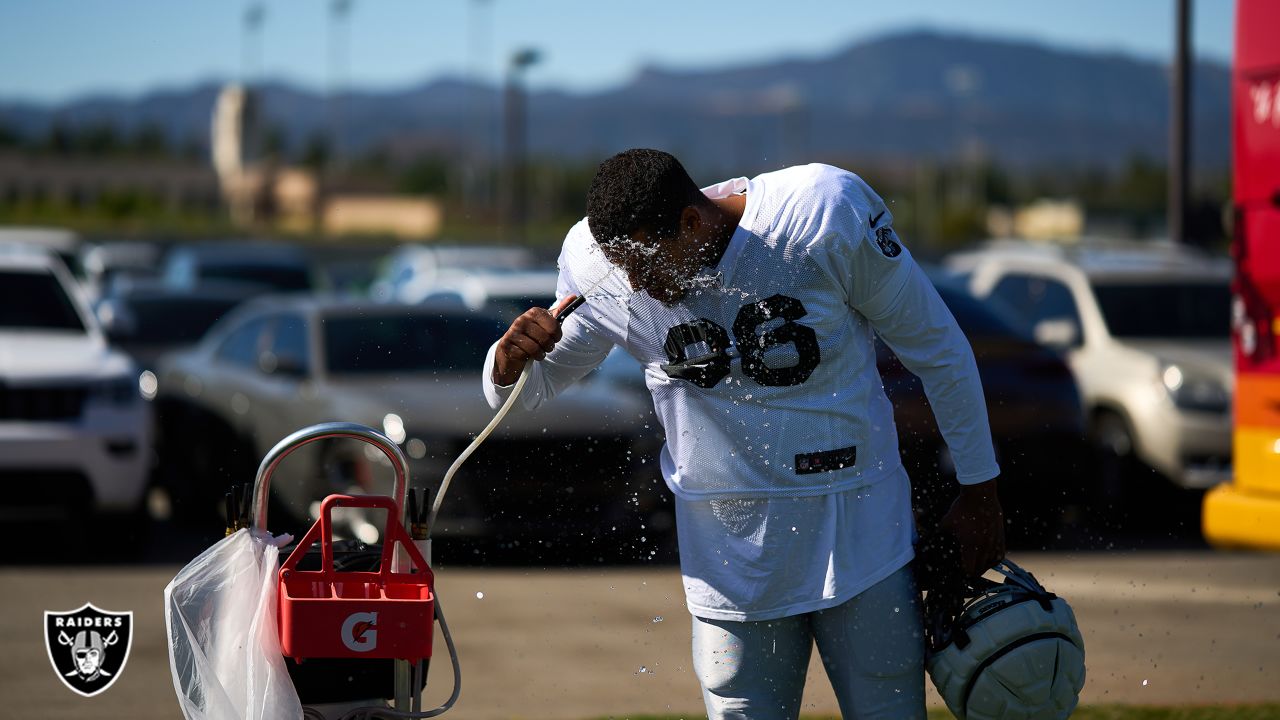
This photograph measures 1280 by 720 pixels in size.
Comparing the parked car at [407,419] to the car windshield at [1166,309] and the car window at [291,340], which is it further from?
the car windshield at [1166,309]

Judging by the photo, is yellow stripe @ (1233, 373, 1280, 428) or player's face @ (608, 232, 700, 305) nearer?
player's face @ (608, 232, 700, 305)

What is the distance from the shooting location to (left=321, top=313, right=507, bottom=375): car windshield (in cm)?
774

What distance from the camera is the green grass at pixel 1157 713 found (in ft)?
16.1

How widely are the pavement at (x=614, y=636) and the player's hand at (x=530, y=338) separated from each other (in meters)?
2.26

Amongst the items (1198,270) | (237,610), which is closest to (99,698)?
(237,610)

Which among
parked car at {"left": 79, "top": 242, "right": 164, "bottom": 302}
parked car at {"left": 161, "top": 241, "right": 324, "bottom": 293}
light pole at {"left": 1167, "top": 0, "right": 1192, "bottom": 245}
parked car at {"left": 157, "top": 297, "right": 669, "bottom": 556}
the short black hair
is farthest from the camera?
parked car at {"left": 161, "top": 241, "right": 324, "bottom": 293}

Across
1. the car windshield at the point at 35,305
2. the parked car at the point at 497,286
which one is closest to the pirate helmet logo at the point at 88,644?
the car windshield at the point at 35,305

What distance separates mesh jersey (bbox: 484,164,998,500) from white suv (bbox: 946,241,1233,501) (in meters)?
6.56

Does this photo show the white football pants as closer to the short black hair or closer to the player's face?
the player's face

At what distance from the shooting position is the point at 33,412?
766 cm

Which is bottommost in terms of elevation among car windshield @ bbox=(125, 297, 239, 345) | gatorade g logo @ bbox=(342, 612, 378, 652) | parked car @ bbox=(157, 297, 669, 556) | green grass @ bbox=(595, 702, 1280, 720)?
car windshield @ bbox=(125, 297, 239, 345)

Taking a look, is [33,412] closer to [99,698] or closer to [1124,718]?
[99,698]

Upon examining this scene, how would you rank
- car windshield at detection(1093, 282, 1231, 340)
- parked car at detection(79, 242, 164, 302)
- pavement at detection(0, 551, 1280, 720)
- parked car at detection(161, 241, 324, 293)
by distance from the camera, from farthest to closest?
parked car at detection(161, 241, 324, 293)
parked car at detection(79, 242, 164, 302)
car windshield at detection(1093, 282, 1231, 340)
pavement at detection(0, 551, 1280, 720)

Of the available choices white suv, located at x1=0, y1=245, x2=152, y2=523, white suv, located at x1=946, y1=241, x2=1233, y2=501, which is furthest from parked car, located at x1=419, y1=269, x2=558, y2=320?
white suv, located at x1=946, y1=241, x2=1233, y2=501
